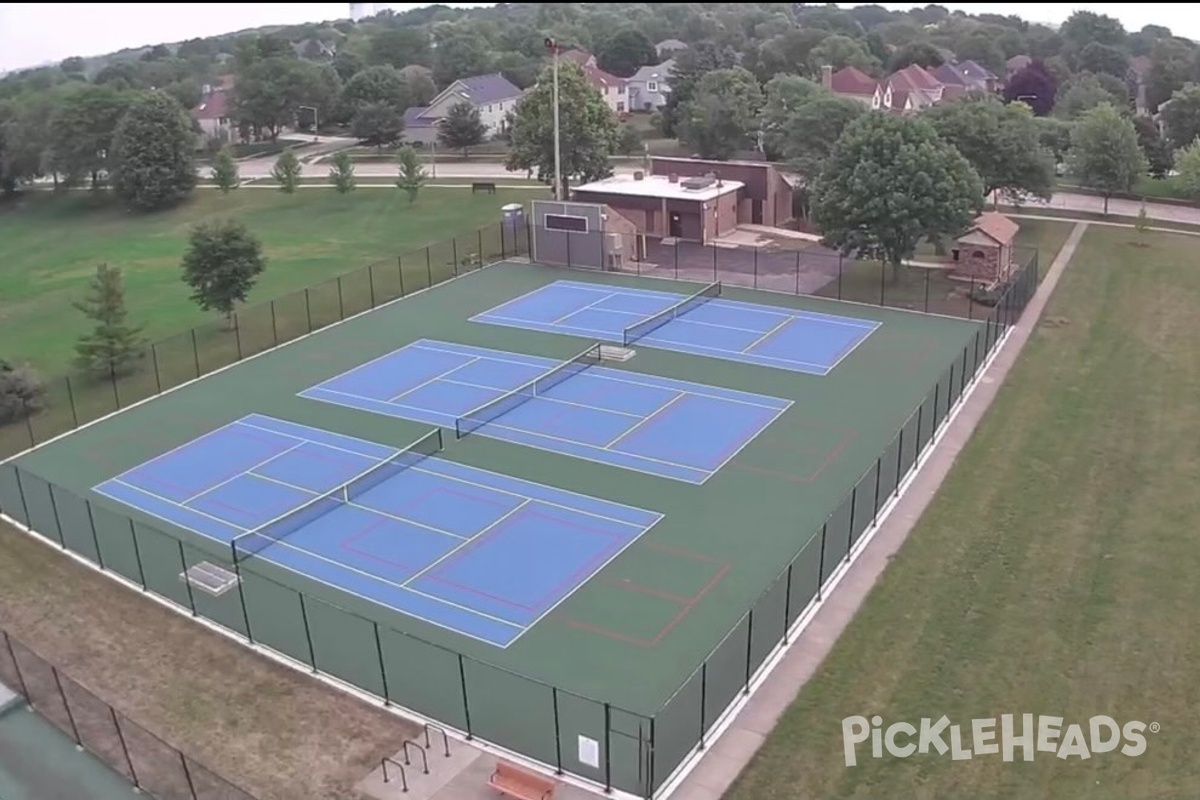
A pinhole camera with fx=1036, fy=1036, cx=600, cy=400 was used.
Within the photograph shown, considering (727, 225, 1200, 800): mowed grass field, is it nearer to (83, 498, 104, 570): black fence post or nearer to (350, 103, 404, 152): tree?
(83, 498, 104, 570): black fence post

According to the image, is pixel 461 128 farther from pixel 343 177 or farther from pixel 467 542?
pixel 467 542

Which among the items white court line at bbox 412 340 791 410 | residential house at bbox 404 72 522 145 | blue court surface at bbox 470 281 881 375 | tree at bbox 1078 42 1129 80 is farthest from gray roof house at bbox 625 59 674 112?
white court line at bbox 412 340 791 410

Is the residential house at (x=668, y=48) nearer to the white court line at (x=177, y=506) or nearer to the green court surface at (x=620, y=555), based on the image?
the green court surface at (x=620, y=555)

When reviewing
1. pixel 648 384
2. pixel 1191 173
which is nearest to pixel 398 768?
pixel 648 384

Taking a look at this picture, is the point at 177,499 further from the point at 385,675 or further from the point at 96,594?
the point at 385,675

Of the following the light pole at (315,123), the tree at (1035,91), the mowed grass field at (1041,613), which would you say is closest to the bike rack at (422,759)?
the mowed grass field at (1041,613)

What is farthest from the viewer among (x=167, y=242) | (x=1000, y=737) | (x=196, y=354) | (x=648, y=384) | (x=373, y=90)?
(x=373, y=90)
